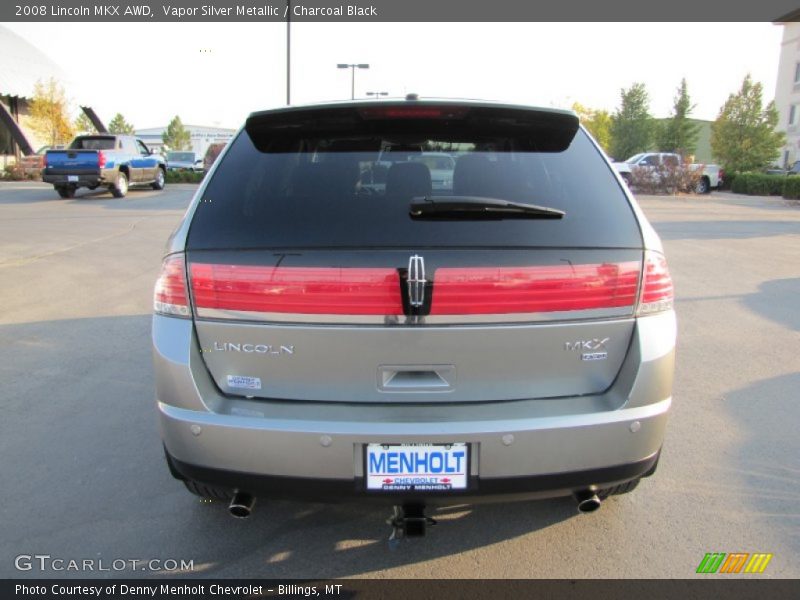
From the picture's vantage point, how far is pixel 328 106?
2.54m

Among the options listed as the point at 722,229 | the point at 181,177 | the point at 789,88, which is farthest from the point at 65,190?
the point at 789,88

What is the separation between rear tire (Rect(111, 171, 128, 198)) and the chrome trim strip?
21124 millimetres

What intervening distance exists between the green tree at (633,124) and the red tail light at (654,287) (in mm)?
55572

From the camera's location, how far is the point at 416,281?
2168 mm

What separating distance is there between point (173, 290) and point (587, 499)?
1.80 m

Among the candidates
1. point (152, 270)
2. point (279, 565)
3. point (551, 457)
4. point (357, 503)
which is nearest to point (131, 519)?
point (279, 565)

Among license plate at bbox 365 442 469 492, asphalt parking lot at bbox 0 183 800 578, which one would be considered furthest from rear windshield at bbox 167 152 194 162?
license plate at bbox 365 442 469 492

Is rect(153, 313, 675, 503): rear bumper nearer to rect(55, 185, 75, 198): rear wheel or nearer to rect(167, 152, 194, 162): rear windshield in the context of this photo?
rect(55, 185, 75, 198): rear wheel

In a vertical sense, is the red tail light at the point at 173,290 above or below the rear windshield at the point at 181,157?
below

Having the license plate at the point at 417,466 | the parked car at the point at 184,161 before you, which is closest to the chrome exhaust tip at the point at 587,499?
the license plate at the point at 417,466

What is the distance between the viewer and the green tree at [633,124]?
52.9m

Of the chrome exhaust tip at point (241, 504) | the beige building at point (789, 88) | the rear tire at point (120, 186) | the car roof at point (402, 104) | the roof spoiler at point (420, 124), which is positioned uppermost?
the beige building at point (789, 88)

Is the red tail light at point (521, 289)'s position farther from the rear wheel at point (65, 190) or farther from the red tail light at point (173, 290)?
the rear wheel at point (65, 190)

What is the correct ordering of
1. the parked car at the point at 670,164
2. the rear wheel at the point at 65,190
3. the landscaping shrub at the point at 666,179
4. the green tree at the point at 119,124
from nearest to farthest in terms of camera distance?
the rear wheel at the point at 65,190, the landscaping shrub at the point at 666,179, the parked car at the point at 670,164, the green tree at the point at 119,124
